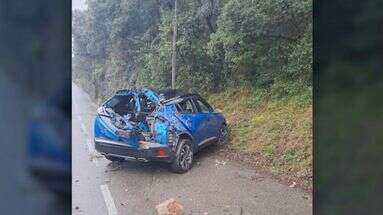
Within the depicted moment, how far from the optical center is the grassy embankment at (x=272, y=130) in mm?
1784

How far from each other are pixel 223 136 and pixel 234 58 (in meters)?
0.36

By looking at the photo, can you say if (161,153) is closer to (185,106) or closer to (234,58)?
(185,106)

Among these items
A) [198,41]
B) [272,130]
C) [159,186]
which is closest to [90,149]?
[159,186]

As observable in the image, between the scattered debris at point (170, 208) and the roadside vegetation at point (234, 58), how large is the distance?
365 mm

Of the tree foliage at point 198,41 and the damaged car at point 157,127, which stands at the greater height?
the tree foliage at point 198,41

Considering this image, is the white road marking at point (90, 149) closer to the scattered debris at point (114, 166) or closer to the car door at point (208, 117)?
the scattered debris at point (114, 166)

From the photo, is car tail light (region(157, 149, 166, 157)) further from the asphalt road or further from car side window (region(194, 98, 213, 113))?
car side window (region(194, 98, 213, 113))

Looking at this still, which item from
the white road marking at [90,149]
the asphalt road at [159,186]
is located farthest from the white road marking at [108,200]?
the white road marking at [90,149]

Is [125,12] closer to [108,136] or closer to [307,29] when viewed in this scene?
[108,136]

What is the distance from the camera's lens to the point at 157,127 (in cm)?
177

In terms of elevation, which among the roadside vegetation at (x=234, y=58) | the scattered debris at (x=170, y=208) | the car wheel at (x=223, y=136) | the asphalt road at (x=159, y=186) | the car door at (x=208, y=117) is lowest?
the scattered debris at (x=170, y=208)

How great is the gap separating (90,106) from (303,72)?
0.92 m

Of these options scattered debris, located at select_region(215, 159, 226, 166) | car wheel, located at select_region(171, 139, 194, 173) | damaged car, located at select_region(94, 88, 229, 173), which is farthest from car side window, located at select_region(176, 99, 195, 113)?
scattered debris, located at select_region(215, 159, 226, 166)
